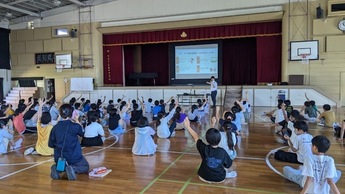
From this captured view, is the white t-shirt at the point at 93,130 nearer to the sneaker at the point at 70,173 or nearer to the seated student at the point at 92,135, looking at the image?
the seated student at the point at 92,135

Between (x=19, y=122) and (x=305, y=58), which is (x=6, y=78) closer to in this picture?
(x=19, y=122)

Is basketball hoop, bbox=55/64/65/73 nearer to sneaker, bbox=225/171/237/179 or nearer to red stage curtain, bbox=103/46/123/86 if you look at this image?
red stage curtain, bbox=103/46/123/86

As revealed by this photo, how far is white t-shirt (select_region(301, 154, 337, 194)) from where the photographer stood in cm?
272

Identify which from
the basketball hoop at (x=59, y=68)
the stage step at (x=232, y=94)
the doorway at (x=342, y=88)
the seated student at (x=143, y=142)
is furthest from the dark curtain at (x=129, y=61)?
the seated student at (x=143, y=142)

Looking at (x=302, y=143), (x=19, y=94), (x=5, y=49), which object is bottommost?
(x=302, y=143)

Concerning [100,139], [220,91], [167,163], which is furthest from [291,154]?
[220,91]

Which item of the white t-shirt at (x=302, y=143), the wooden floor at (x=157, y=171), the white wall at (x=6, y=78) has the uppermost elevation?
the white wall at (x=6, y=78)

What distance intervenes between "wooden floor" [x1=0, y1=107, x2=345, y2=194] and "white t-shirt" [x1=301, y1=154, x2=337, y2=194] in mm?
672

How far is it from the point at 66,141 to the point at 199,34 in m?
13.2

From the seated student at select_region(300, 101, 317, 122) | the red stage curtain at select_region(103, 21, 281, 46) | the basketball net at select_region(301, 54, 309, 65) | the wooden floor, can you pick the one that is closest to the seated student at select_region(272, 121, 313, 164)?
the wooden floor

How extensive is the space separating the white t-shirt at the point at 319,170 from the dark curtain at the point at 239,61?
15.6 m

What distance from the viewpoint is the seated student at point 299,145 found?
156 inches

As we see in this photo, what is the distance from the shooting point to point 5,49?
18.7 metres

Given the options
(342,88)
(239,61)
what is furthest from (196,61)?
(342,88)
